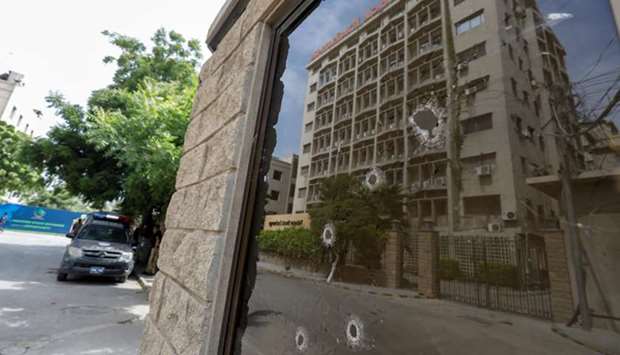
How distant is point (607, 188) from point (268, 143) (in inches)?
46.6

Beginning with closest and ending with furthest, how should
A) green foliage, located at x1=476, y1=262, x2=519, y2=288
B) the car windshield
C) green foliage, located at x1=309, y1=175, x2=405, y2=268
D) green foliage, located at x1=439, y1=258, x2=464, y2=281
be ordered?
green foliage, located at x1=476, y1=262, x2=519, y2=288
green foliage, located at x1=439, y1=258, x2=464, y2=281
green foliage, located at x1=309, y1=175, x2=405, y2=268
the car windshield

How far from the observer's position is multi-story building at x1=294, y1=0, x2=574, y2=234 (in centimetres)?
64

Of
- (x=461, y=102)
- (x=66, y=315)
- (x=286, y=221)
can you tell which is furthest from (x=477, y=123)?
(x=66, y=315)

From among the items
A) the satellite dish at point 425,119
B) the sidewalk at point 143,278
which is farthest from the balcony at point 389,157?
the sidewalk at point 143,278

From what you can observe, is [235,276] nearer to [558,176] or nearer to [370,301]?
[370,301]

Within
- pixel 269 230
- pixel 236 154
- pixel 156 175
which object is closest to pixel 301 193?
pixel 269 230

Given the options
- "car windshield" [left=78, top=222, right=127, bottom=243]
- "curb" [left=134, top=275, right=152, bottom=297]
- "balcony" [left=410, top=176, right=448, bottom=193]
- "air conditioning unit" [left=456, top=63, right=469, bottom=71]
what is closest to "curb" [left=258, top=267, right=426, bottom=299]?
"balcony" [left=410, top=176, right=448, bottom=193]

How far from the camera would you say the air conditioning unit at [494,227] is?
648 millimetres

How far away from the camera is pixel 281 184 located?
144 cm

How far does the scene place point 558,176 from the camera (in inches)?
23.4

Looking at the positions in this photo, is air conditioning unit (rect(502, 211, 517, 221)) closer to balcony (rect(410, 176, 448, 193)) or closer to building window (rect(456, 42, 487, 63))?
balcony (rect(410, 176, 448, 193))

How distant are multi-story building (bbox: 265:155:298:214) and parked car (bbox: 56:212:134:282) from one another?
8.50m

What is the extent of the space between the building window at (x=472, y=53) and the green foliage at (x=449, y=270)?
52cm

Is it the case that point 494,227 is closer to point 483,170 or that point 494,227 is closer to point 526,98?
point 483,170
